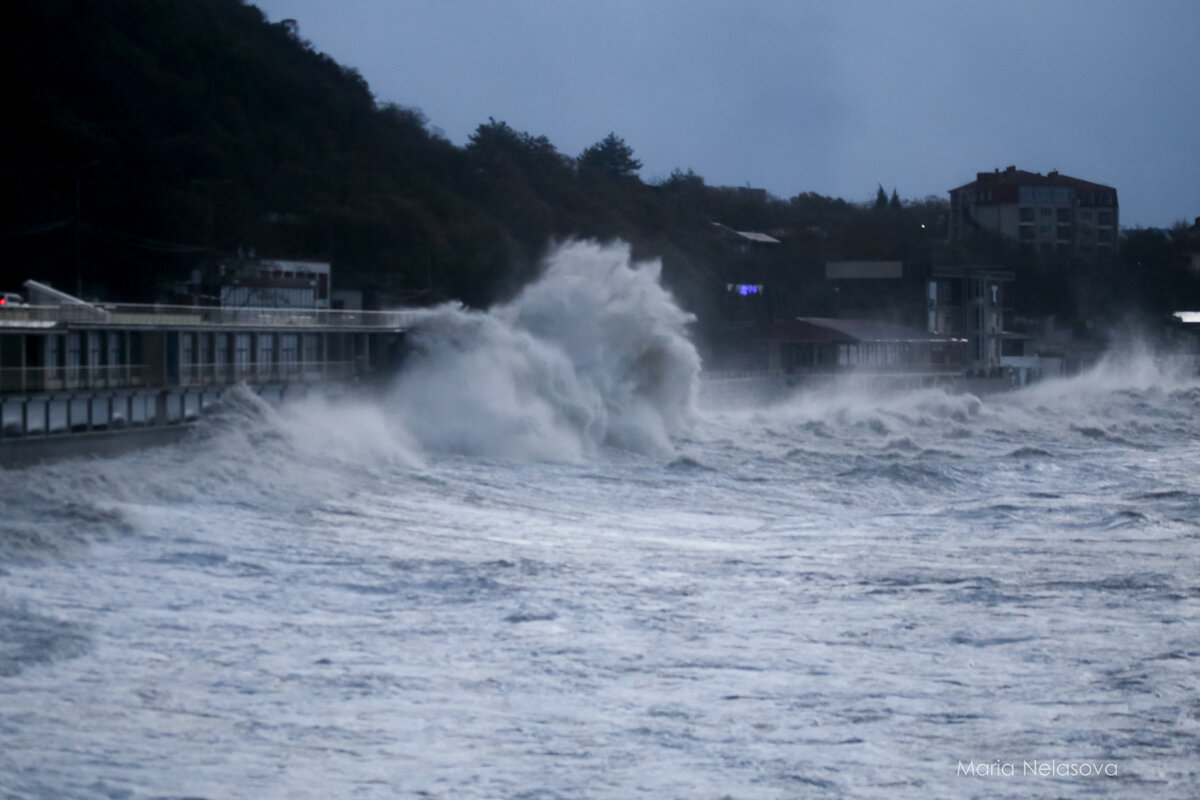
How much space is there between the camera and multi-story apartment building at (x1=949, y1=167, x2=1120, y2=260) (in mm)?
123438

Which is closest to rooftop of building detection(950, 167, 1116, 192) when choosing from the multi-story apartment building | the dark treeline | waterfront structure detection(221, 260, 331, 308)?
the multi-story apartment building

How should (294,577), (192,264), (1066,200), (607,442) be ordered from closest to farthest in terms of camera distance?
1. (294,577)
2. (607,442)
3. (192,264)
4. (1066,200)

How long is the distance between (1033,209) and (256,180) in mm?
85040

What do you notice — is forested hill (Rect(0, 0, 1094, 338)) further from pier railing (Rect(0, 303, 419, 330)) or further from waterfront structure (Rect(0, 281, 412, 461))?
waterfront structure (Rect(0, 281, 412, 461))

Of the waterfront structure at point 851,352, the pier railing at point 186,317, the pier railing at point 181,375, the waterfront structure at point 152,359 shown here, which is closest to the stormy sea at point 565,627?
the waterfront structure at point 152,359

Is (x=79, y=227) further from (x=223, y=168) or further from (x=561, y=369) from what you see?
(x=561, y=369)

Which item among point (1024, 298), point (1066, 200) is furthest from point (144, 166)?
point (1066, 200)

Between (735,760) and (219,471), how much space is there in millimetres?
13550

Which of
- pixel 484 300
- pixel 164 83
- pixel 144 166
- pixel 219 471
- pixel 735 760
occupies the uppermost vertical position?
pixel 164 83

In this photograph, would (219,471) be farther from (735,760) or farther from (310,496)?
(735,760)

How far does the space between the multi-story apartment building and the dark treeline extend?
3291 cm

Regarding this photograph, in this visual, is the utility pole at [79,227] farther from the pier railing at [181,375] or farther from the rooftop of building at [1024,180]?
the rooftop of building at [1024,180]

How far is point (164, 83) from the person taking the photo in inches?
2126

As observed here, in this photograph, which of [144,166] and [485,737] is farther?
[144,166]
